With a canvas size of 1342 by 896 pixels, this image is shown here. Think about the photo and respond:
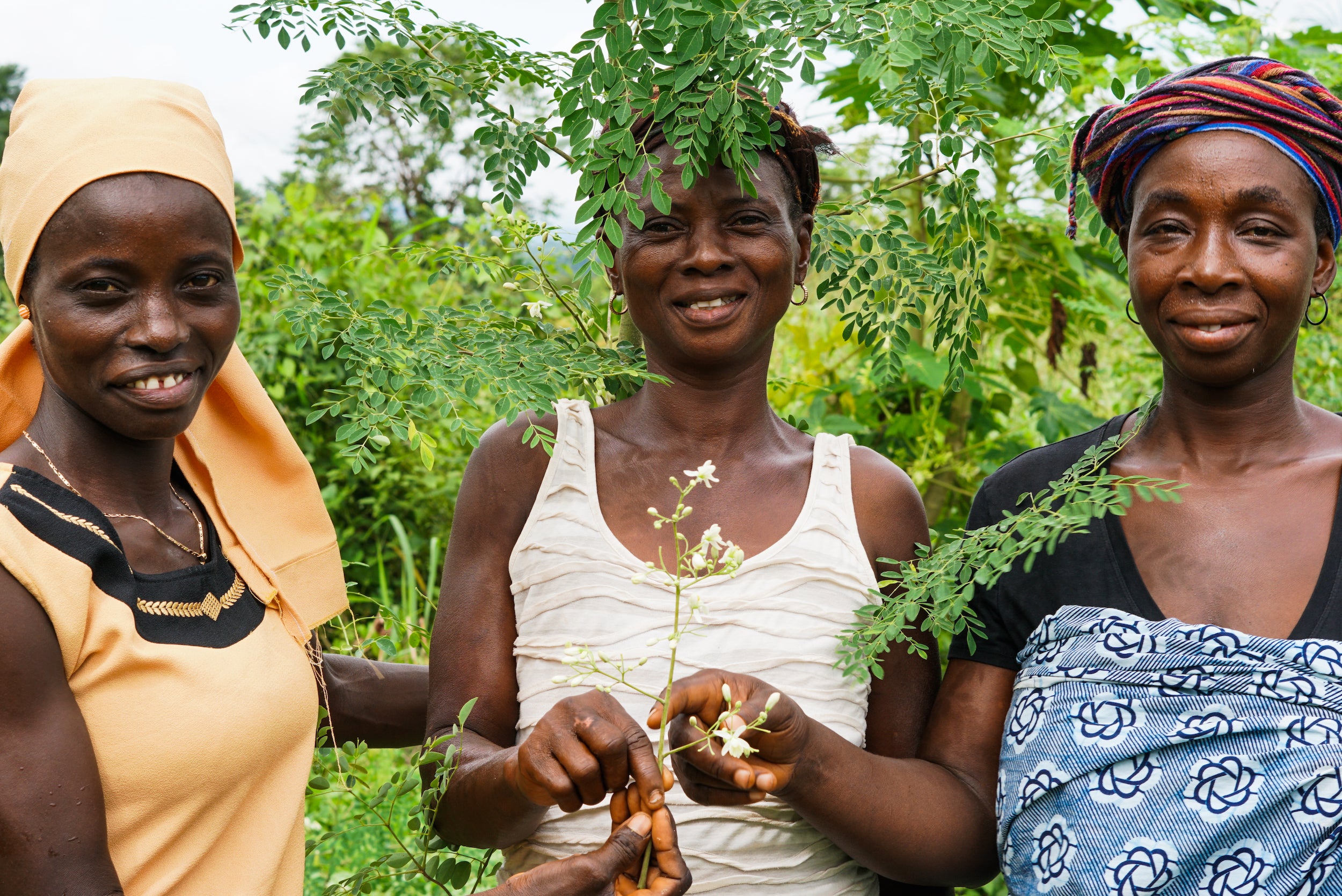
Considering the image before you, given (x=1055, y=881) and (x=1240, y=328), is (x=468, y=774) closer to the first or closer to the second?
(x=1055, y=881)

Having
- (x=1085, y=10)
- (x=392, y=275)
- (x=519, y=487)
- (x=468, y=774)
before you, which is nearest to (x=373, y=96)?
(x=519, y=487)

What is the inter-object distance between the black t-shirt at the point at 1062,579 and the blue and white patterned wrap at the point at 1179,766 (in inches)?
2.3

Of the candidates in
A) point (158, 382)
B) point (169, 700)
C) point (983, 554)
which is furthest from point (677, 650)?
point (158, 382)

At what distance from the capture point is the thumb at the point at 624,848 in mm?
1735

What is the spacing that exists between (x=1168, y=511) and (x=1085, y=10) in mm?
2390

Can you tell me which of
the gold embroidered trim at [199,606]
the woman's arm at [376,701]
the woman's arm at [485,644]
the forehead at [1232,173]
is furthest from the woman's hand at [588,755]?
the forehead at [1232,173]

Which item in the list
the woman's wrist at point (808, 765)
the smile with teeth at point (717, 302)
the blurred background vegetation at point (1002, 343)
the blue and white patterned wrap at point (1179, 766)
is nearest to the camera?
the blue and white patterned wrap at point (1179, 766)

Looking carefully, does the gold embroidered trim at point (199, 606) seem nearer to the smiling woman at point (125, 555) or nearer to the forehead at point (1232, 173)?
the smiling woman at point (125, 555)

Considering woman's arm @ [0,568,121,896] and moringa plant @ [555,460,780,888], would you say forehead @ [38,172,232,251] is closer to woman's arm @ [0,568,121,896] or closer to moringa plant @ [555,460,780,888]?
woman's arm @ [0,568,121,896]

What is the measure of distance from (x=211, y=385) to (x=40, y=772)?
792 mm

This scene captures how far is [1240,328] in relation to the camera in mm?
1984

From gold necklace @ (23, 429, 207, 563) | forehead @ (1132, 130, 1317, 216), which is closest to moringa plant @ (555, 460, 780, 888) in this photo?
gold necklace @ (23, 429, 207, 563)

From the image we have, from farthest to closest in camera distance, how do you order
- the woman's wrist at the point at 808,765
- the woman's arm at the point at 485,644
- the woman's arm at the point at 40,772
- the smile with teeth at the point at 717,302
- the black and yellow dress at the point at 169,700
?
the smile with teeth at the point at 717,302 → the woman's arm at the point at 485,644 → the woman's wrist at the point at 808,765 → the black and yellow dress at the point at 169,700 → the woman's arm at the point at 40,772

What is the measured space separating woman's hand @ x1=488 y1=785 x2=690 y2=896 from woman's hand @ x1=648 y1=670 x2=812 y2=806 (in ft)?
0.37
